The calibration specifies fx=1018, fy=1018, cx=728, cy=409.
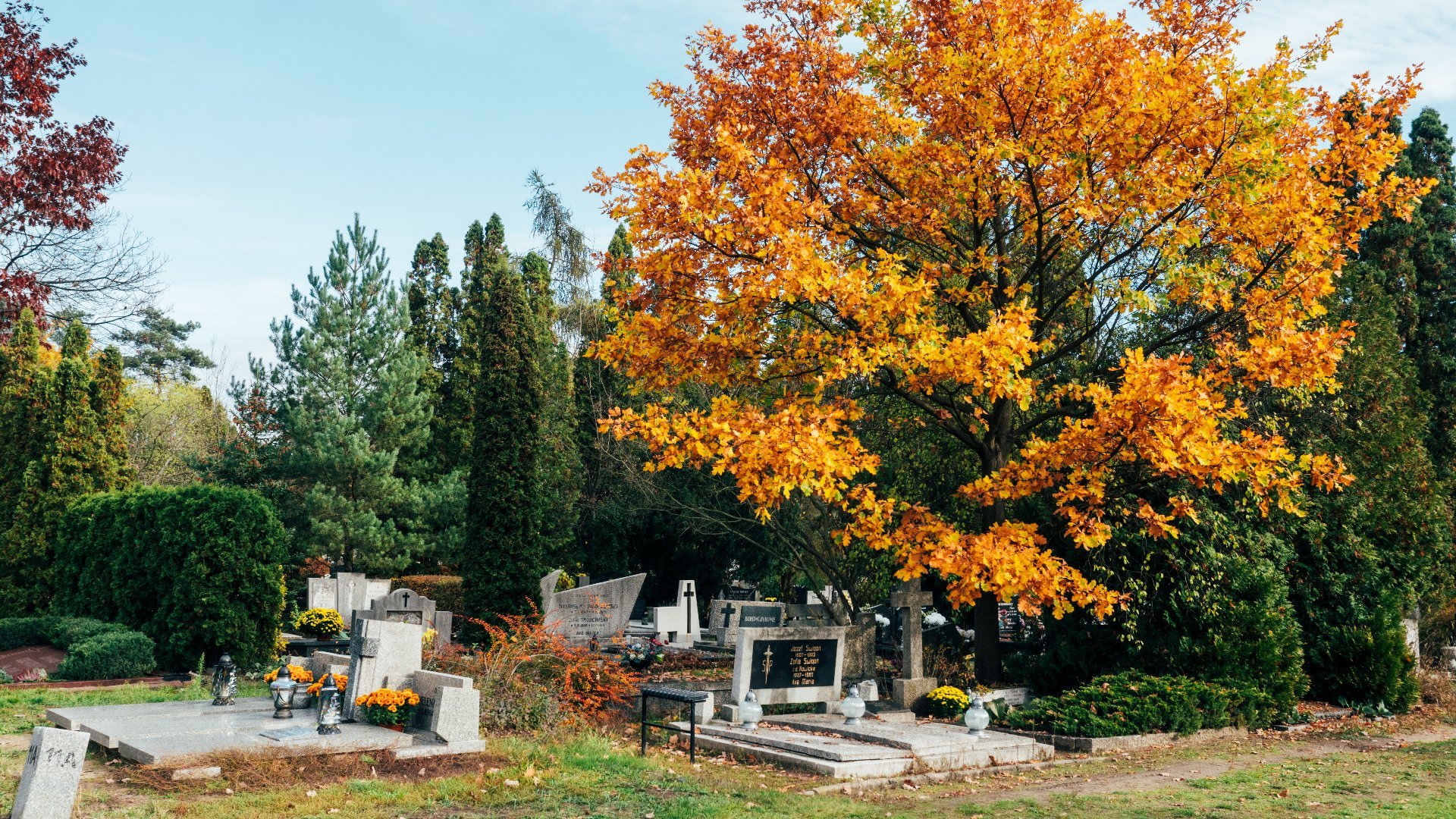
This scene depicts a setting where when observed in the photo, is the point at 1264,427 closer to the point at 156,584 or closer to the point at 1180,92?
the point at 1180,92

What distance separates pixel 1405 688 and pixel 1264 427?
450cm

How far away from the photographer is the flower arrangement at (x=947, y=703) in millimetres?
13102

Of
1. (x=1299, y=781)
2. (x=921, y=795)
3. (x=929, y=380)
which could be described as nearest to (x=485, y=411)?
(x=929, y=380)

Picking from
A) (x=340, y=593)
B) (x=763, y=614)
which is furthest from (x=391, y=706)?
(x=340, y=593)

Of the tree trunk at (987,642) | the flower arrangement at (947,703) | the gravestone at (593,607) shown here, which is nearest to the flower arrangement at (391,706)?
the flower arrangement at (947,703)

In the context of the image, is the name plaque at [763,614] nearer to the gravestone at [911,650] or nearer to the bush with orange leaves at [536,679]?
the gravestone at [911,650]

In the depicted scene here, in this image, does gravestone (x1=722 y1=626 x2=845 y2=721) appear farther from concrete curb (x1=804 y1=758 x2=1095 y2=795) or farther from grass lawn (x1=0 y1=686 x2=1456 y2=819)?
concrete curb (x1=804 y1=758 x2=1095 y2=795)

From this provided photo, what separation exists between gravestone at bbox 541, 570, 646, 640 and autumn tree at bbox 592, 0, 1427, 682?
7.03m

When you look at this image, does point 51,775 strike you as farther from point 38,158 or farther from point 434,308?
point 434,308

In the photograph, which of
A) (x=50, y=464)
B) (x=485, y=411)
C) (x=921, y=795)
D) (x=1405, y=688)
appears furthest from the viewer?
(x=485, y=411)

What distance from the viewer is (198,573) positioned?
15.4 meters

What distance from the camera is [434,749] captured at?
9.34 meters

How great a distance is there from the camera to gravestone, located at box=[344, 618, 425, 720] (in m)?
10.5

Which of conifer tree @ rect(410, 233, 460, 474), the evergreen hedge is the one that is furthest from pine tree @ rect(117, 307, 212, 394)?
the evergreen hedge
